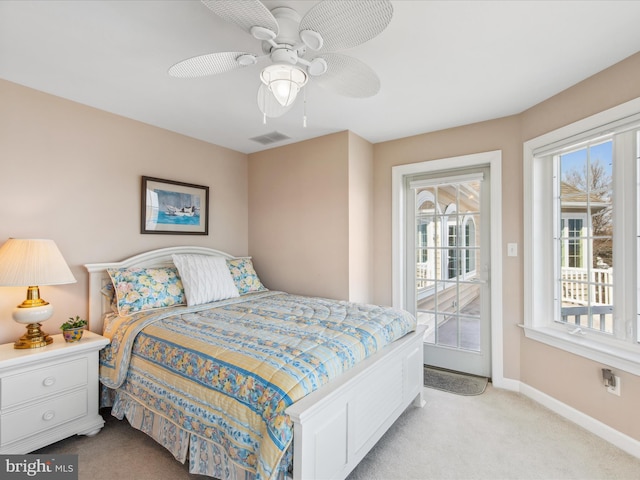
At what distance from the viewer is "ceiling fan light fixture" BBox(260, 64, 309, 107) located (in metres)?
1.49

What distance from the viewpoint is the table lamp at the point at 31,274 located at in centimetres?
192

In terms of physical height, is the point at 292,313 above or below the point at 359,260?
below

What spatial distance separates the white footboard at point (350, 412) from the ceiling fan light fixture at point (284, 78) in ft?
4.62

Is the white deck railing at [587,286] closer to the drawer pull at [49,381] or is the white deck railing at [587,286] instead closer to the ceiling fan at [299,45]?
the ceiling fan at [299,45]

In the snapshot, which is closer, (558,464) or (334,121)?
(558,464)

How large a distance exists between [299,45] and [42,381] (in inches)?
96.3

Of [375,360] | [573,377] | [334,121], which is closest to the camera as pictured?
[375,360]

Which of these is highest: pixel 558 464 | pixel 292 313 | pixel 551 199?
pixel 551 199

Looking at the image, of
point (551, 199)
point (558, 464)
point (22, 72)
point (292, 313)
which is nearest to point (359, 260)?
point (292, 313)

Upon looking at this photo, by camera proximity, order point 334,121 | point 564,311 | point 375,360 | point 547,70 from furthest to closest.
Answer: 1. point 334,121
2. point 564,311
3. point 547,70
4. point 375,360

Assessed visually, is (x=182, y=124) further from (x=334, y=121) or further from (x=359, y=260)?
(x=359, y=260)

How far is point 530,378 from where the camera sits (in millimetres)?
2648

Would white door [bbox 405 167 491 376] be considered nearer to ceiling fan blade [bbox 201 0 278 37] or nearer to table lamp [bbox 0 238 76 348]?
ceiling fan blade [bbox 201 0 278 37]

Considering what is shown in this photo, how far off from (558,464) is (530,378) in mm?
899
